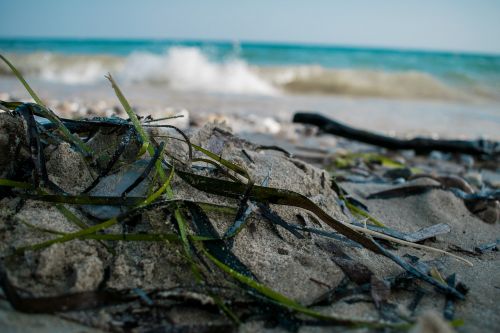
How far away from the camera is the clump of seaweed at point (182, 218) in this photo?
1.17 meters

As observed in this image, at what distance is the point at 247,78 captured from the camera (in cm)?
1295

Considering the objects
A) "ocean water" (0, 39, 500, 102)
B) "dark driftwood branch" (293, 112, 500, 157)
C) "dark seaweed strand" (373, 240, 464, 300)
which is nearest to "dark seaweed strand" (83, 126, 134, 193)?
"dark seaweed strand" (373, 240, 464, 300)

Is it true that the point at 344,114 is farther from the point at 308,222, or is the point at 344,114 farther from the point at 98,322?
the point at 98,322

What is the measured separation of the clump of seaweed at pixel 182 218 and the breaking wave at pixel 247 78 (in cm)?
920

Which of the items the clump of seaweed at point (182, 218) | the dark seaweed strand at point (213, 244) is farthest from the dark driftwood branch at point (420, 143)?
the dark seaweed strand at point (213, 244)

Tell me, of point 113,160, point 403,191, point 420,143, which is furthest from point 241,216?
point 420,143

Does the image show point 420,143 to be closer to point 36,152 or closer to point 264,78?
point 36,152

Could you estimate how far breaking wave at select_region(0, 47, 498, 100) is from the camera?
37.3 ft

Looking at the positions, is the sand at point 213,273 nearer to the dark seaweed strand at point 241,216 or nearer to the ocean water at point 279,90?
the dark seaweed strand at point 241,216

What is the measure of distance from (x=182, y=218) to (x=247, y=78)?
11.9 meters

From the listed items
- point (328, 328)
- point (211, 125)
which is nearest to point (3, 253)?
point (328, 328)

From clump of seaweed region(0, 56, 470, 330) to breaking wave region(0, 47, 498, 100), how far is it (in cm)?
920

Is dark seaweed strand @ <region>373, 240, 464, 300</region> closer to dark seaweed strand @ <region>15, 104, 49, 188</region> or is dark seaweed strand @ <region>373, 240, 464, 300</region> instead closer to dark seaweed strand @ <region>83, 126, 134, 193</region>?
dark seaweed strand @ <region>83, 126, 134, 193</region>

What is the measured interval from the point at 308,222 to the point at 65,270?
0.88 meters
